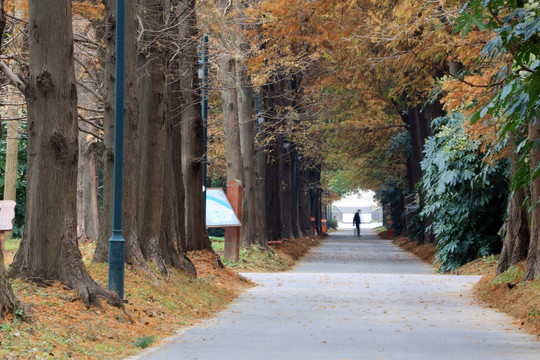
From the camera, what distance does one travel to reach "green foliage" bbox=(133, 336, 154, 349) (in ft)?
34.1

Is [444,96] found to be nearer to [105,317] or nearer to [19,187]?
[105,317]

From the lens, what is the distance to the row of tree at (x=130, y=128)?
1174cm

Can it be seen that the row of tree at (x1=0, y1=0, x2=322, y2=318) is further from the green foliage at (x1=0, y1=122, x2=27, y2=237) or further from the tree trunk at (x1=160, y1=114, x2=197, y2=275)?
the green foliage at (x1=0, y1=122, x2=27, y2=237)

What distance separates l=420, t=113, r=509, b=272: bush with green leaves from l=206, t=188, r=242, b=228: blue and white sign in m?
6.14

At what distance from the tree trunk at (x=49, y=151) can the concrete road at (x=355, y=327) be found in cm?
195

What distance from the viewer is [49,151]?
11719 mm

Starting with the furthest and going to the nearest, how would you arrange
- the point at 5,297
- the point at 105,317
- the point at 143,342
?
1. the point at 105,317
2. the point at 143,342
3. the point at 5,297

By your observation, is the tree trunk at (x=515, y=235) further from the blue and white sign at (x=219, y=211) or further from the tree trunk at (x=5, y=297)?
the tree trunk at (x=5, y=297)

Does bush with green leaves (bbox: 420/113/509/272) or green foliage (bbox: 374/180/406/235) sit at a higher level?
green foliage (bbox: 374/180/406/235)

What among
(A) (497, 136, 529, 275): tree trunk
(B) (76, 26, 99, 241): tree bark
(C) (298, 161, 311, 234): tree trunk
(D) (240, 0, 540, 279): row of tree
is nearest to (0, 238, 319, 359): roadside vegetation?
(D) (240, 0, 540, 279): row of tree

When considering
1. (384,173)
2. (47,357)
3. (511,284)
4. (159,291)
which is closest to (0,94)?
(159,291)

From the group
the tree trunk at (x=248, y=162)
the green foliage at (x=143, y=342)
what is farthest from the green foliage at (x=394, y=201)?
the green foliage at (x=143, y=342)

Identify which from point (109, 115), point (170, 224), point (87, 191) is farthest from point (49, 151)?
point (87, 191)

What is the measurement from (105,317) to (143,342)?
→ 114cm
